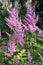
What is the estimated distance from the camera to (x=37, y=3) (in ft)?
22.1

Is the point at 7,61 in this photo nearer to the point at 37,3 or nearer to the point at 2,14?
the point at 2,14

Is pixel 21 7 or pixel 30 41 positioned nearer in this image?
pixel 30 41

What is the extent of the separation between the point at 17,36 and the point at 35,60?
42 centimetres

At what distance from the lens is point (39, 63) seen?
3.36 m

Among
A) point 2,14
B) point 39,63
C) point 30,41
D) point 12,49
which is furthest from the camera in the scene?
point 2,14

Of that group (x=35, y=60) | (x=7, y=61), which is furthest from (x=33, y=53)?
(x=7, y=61)

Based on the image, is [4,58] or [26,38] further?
[26,38]

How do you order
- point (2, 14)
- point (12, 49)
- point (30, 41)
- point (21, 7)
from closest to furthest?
point (12, 49) → point (30, 41) → point (2, 14) → point (21, 7)

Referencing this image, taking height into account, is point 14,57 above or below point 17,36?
below

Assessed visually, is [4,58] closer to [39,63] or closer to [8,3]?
[39,63]

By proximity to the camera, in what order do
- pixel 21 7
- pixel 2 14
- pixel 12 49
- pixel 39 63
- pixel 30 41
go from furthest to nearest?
pixel 21 7 < pixel 2 14 < pixel 30 41 < pixel 39 63 < pixel 12 49

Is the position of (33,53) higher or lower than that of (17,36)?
lower

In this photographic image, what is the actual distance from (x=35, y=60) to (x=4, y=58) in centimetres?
37

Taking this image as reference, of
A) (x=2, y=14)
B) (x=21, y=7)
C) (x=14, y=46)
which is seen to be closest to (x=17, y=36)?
(x=14, y=46)
